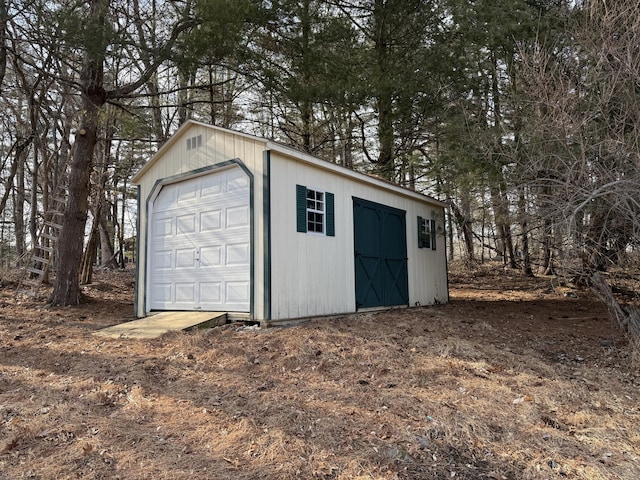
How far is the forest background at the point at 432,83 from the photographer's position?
5.57 metres

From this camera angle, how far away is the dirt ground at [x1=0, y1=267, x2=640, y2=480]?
110 inches

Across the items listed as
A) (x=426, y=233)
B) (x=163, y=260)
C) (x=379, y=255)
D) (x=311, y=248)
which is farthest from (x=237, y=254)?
(x=426, y=233)

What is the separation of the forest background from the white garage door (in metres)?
2.30

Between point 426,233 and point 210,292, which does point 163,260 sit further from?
point 426,233

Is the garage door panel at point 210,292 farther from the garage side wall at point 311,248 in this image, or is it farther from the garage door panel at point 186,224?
the garage side wall at point 311,248

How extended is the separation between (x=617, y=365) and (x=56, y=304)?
32.7ft

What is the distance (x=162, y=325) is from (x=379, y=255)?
176 inches

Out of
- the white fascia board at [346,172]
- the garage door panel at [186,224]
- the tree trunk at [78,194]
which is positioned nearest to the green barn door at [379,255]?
the white fascia board at [346,172]

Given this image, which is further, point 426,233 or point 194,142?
point 426,233

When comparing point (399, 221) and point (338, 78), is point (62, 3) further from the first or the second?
point (399, 221)

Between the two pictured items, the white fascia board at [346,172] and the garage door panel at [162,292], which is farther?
the garage door panel at [162,292]

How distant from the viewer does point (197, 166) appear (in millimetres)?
8062

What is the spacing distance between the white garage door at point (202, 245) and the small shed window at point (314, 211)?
870 mm

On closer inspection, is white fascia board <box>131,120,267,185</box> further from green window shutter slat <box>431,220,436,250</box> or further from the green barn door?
green window shutter slat <box>431,220,436,250</box>
